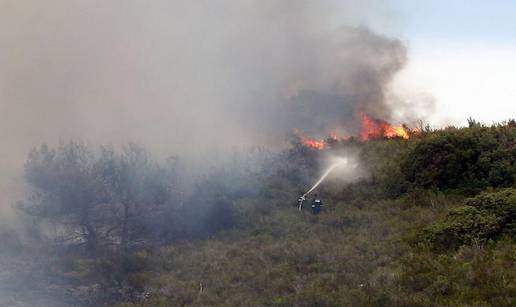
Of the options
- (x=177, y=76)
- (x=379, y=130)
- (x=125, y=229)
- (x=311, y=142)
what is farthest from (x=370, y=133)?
(x=125, y=229)

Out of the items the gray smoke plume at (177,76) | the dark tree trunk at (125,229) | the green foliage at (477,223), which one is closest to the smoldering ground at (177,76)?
the gray smoke plume at (177,76)

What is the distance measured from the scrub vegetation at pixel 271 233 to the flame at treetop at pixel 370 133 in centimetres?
570

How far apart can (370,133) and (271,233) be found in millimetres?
17940

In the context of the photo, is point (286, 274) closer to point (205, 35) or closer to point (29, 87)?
point (29, 87)

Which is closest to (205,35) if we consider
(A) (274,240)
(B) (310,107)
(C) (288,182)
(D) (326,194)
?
(B) (310,107)

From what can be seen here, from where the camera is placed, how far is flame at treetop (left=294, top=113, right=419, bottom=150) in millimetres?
30538

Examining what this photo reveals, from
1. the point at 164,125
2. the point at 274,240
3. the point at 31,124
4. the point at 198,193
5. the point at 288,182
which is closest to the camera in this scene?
the point at 274,240

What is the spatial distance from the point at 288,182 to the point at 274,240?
6.89 m

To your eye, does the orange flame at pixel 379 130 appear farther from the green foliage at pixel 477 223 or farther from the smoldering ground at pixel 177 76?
the green foliage at pixel 477 223

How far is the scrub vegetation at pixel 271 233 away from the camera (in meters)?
11.5

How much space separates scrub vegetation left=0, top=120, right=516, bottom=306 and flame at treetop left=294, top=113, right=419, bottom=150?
5.70 m

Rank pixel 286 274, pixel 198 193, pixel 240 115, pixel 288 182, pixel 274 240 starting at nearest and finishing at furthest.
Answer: pixel 286 274 < pixel 274 240 < pixel 198 193 < pixel 288 182 < pixel 240 115

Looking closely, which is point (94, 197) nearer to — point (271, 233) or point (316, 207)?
point (271, 233)

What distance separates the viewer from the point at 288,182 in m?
23.5
